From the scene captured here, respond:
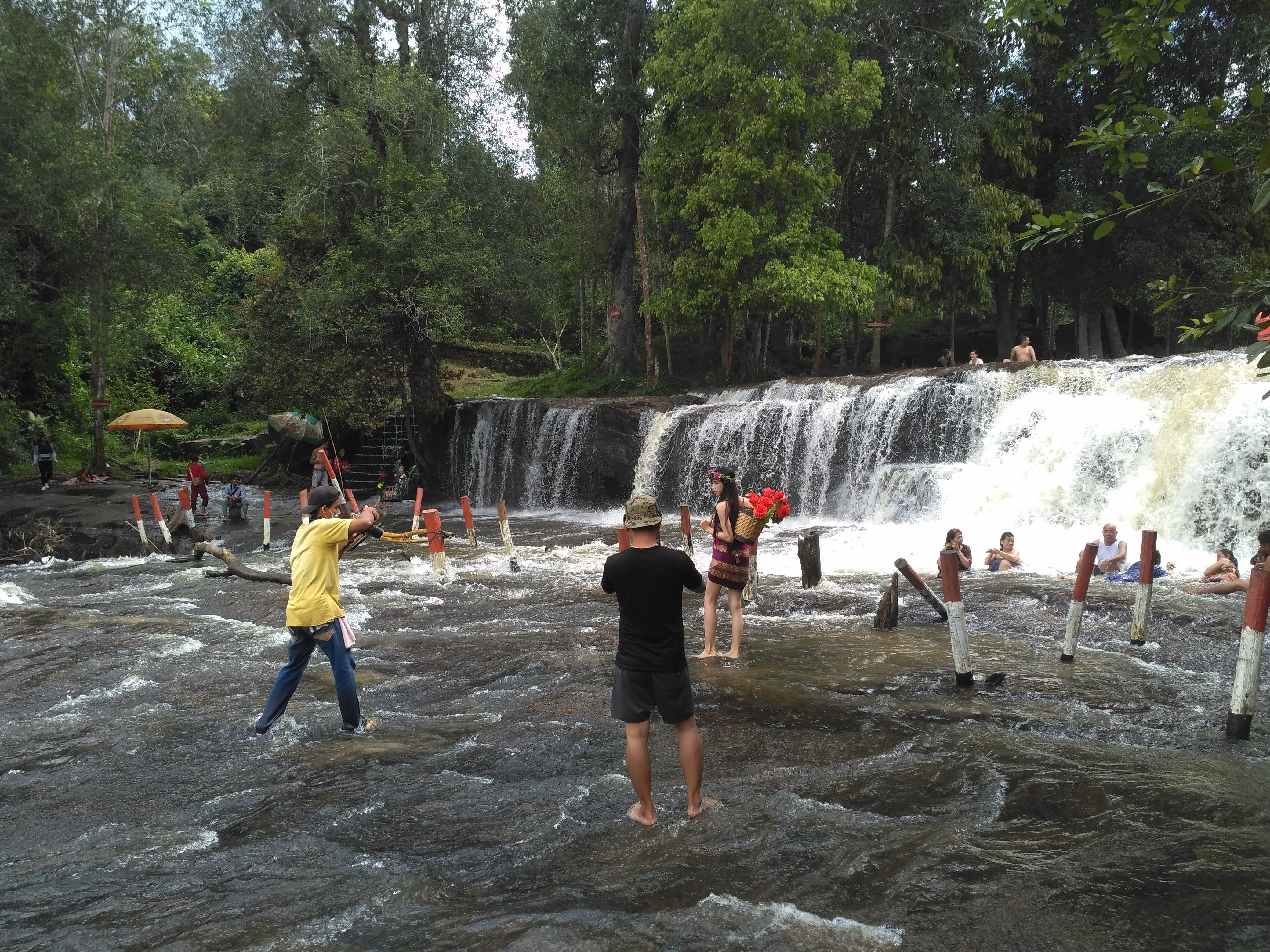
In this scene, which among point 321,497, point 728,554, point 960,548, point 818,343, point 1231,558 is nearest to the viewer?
point 321,497

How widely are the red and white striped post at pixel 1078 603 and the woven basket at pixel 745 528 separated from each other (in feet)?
8.26

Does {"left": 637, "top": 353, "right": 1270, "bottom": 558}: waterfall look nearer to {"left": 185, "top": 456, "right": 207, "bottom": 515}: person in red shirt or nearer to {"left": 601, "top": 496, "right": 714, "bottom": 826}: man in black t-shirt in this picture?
{"left": 185, "top": 456, "right": 207, "bottom": 515}: person in red shirt

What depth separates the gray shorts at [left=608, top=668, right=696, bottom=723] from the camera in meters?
4.54

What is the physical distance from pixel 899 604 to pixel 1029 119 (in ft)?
62.5

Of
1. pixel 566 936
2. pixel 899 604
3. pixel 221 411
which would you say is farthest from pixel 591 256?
pixel 566 936

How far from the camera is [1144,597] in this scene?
806cm

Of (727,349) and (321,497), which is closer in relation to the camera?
(321,497)

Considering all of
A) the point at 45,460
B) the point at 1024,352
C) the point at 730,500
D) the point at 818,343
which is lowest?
the point at 730,500

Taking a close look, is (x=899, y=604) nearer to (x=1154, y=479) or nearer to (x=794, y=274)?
(x=1154, y=479)

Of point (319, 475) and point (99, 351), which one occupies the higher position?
point (99, 351)

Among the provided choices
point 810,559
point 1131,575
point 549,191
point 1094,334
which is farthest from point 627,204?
point 1131,575

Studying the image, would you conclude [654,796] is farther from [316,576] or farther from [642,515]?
[316,576]

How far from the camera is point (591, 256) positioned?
1246 inches

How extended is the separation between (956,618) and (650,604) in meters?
3.23
